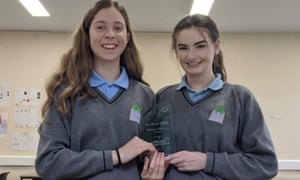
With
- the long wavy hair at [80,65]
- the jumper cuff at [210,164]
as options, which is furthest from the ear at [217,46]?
the jumper cuff at [210,164]

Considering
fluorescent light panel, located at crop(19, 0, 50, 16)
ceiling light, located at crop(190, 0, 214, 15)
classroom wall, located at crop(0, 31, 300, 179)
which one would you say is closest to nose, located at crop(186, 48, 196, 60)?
ceiling light, located at crop(190, 0, 214, 15)

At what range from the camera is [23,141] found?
5.23 m

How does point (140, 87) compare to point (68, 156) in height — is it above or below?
above

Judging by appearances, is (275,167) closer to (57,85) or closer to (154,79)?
(57,85)

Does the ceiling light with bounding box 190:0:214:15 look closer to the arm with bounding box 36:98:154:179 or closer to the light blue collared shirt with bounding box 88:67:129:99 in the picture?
the light blue collared shirt with bounding box 88:67:129:99

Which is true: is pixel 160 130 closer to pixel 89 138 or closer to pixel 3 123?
pixel 89 138

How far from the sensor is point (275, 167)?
1481mm

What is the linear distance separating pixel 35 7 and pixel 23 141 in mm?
2101

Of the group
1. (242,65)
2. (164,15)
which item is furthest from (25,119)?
(242,65)

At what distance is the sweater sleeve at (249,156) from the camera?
144cm

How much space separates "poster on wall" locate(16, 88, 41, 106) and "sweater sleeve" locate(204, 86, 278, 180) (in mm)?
4298

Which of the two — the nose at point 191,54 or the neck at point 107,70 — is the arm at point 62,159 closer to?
the neck at point 107,70

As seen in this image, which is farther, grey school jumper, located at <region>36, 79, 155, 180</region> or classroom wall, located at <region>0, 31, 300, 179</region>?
classroom wall, located at <region>0, 31, 300, 179</region>

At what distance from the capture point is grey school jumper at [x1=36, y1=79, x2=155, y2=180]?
139 cm
